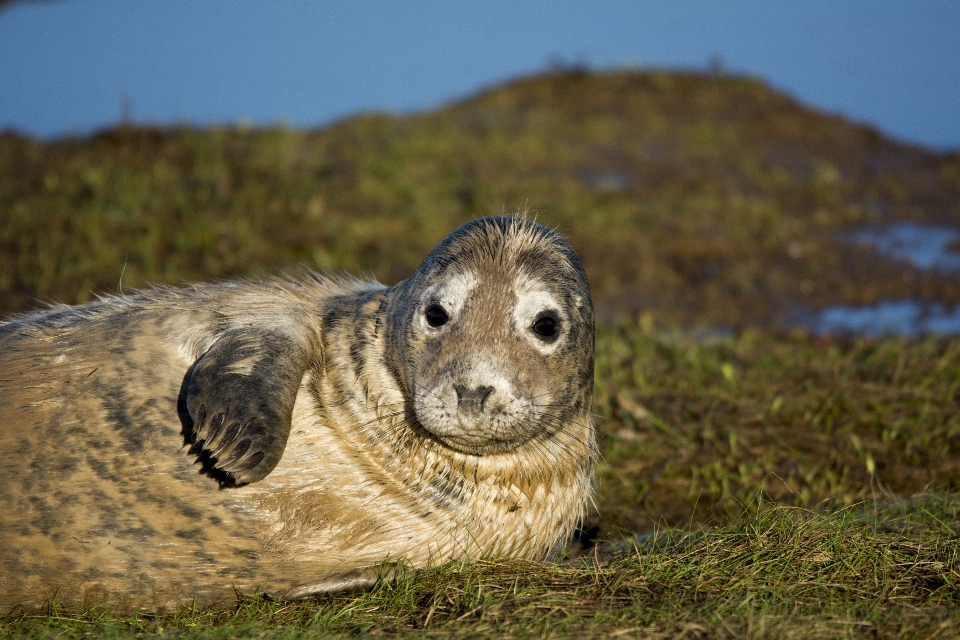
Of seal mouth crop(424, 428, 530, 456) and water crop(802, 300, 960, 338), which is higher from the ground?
water crop(802, 300, 960, 338)

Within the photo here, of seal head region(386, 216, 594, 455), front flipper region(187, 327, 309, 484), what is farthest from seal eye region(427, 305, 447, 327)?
front flipper region(187, 327, 309, 484)

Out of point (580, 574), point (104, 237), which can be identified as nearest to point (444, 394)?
point (580, 574)

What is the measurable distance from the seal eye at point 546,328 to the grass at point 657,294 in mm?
748

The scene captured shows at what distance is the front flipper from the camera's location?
2.77 meters

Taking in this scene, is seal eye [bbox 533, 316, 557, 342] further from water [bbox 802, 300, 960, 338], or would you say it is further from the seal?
water [bbox 802, 300, 960, 338]

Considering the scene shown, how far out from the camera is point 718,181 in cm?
1207

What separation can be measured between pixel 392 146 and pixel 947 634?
32.2 ft

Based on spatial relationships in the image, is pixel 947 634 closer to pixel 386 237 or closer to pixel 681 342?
pixel 681 342

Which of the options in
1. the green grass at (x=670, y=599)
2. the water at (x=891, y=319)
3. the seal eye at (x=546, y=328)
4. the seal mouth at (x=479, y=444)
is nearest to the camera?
the green grass at (x=670, y=599)

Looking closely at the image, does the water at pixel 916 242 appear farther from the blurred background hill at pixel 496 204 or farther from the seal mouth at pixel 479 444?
the seal mouth at pixel 479 444

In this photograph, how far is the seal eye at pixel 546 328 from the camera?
3.11 meters

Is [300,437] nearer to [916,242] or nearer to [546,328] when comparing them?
[546,328]

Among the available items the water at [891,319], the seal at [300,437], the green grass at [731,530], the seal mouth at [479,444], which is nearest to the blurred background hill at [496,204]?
the water at [891,319]

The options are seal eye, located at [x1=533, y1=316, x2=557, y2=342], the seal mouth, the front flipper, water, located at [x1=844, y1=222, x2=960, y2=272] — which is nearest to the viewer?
the front flipper
